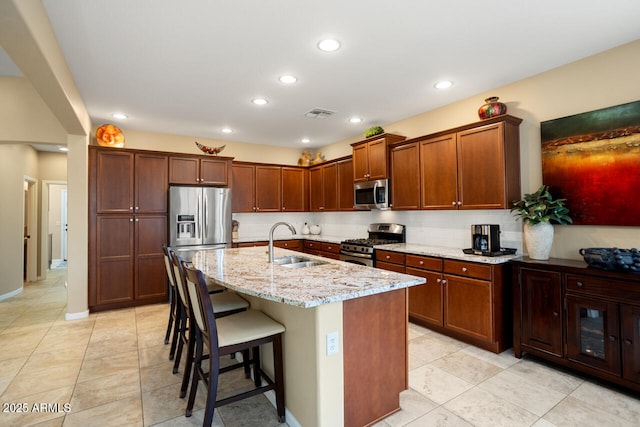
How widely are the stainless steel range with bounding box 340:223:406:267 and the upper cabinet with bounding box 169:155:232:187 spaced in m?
2.24

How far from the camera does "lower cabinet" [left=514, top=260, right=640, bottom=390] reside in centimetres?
218

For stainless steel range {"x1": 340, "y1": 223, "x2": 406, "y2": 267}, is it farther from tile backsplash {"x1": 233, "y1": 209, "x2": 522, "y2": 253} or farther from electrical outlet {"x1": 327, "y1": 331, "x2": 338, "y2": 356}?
Result: electrical outlet {"x1": 327, "y1": 331, "x2": 338, "y2": 356}

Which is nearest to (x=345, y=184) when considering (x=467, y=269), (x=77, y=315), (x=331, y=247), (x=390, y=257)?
(x=331, y=247)

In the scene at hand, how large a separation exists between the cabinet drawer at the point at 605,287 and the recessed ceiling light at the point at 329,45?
8.54 ft

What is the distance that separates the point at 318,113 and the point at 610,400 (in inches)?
153

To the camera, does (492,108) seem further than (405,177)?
No

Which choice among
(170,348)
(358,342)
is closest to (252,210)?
(170,348)

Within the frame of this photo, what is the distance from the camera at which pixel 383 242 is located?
14.5ft

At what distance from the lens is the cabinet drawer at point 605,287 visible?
2166mm

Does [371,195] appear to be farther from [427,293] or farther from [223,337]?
[223,337]

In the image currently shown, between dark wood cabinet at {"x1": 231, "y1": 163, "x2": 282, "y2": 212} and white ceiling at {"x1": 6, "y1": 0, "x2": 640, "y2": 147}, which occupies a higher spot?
white ceiling at {"x1": 6, "y1": 0, "x2": 640, "y2": 147}

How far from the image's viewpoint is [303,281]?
1941 mm

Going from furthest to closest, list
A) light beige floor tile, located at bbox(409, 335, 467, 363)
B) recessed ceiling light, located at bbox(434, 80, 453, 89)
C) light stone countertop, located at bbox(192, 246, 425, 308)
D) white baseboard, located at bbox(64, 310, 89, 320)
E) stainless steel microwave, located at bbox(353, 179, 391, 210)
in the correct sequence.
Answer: stainless steel microwave, located at bbox(353, 179, 391, 210) < white baseboard, located at bbox(64, 310, 89, 320) < recessed ceiling light, located at bbox(434, 80, 453, 89) < light beige floor tile, located at bbox(409, 335, 467, 363) < light stone countertop, located at bbox(192, 246, 425, 308)

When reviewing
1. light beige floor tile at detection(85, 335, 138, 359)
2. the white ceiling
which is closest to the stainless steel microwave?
the white ceiling
